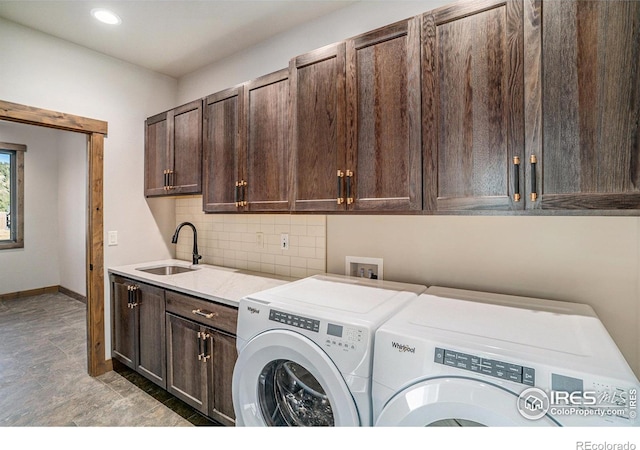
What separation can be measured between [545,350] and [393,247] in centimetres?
101

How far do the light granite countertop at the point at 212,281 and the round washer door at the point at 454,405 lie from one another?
1.00 meters

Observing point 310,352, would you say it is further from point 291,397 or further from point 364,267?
point 364,267

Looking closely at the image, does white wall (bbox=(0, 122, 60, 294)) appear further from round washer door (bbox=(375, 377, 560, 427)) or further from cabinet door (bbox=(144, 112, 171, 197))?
round washer door (bbox=(375, 377, 560, 427))

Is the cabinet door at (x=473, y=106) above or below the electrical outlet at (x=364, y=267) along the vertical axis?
above

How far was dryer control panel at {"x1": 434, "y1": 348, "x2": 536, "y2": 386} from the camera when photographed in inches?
33.1

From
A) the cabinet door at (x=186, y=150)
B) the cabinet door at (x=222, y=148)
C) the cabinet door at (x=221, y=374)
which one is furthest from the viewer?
the cabinet door at (x=186, y=150)

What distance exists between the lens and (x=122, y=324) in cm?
250

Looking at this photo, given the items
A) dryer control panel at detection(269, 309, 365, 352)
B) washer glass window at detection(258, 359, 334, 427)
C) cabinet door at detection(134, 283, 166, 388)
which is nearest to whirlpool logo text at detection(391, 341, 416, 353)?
dryer control panel at detection(269, 309, 365, 352)

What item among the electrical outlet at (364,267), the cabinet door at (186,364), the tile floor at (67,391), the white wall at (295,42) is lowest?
the tile floor at (67,391)

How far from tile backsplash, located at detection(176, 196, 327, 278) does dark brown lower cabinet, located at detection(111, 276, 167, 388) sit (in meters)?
0.65

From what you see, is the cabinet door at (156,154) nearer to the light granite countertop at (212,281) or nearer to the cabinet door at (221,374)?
the light granite countertop at (212,281)

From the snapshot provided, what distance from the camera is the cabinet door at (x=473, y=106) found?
118 centimetres

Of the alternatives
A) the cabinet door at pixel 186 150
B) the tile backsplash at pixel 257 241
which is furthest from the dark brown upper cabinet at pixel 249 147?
the tile backsplash at pixel 257 241

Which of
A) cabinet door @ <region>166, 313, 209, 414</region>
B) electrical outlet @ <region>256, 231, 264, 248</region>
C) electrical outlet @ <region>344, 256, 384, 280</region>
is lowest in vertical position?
cabinet door @ <region>166, 313, 209, 414</region>
